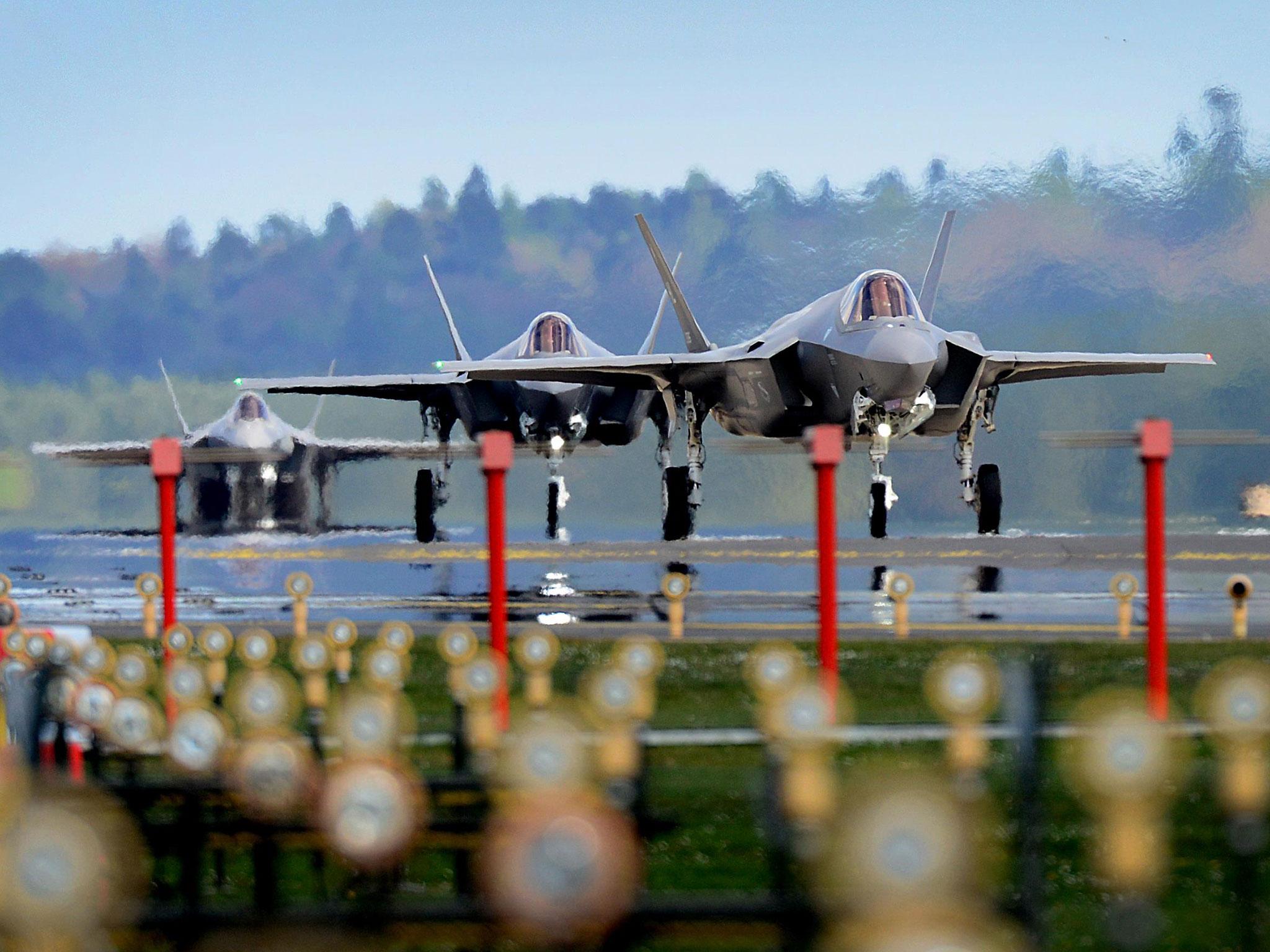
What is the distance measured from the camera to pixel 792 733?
4930 mm

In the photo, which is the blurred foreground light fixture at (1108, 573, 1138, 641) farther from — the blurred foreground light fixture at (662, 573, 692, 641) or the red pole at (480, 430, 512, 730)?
the red pole at (480, 430, 512, 730)

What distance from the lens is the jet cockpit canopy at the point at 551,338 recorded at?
A: 30.9 meters

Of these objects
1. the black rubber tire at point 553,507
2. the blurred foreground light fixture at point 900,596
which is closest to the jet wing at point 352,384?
the black rubber tire at point 553,507

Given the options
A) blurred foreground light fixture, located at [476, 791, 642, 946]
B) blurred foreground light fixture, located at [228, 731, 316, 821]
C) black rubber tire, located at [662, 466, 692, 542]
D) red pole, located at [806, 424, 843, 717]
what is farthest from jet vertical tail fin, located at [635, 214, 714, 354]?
blurred foreground light fixture, located at [476, 791, 642, 946]

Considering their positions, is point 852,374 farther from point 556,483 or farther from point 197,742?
point 197,742

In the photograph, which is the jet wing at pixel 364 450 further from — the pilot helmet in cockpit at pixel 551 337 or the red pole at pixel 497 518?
the red pole at pixel 497 518

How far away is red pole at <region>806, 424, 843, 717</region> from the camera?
31.9 feet

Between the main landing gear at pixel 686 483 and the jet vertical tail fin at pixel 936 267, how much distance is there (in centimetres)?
433

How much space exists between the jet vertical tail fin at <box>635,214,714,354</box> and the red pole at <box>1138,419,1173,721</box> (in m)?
19.3

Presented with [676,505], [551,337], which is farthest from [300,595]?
[551,337]

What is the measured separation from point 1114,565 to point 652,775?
16389mm

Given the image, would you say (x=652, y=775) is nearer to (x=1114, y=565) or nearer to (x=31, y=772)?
→ (x=31, y=772)

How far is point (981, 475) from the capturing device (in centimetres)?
2680

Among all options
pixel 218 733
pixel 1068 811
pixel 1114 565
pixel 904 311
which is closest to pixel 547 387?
pixel 904 311
